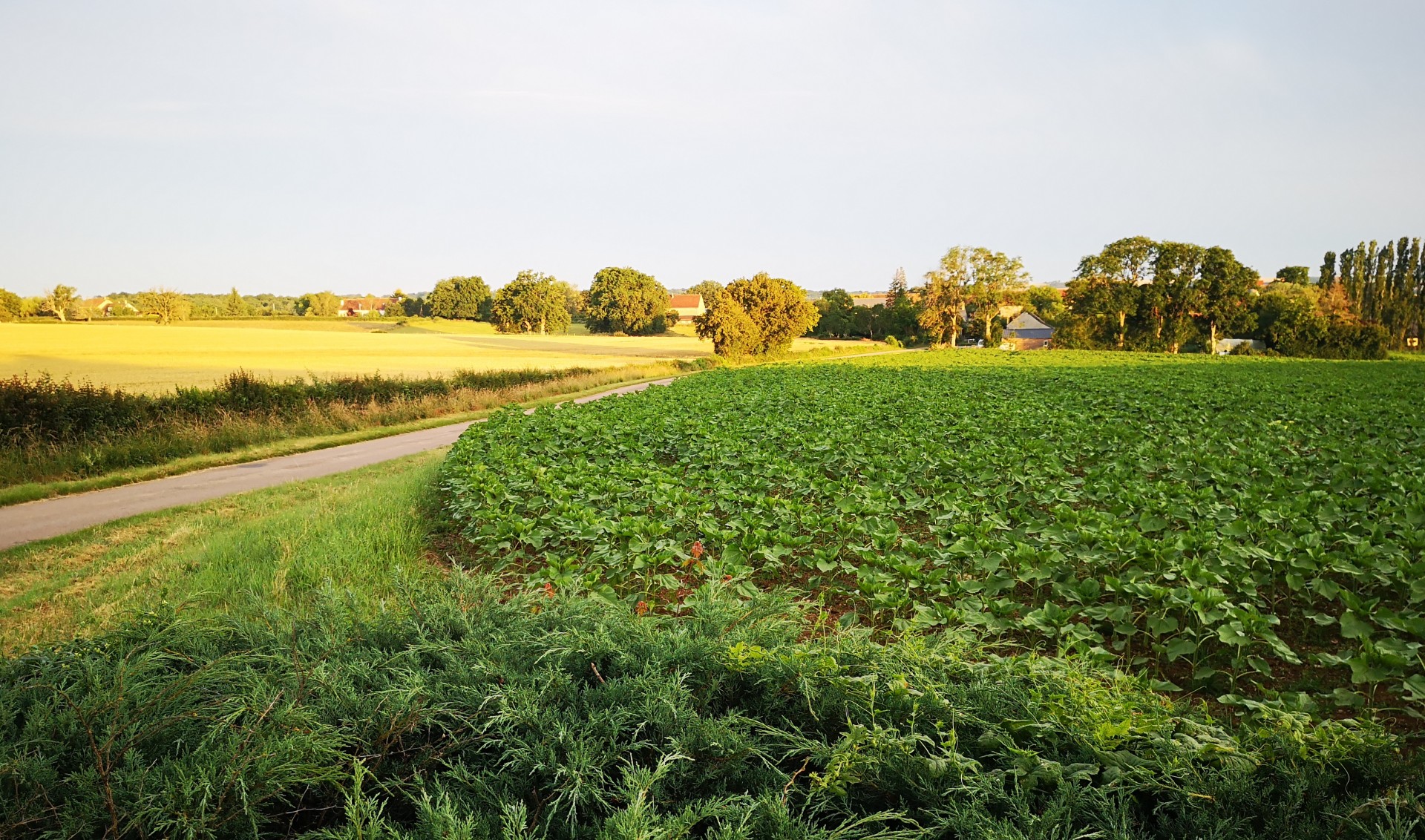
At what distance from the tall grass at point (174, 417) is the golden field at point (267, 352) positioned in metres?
4.99

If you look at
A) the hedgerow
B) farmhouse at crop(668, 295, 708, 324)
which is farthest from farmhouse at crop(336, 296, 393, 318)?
A: the hedgerow

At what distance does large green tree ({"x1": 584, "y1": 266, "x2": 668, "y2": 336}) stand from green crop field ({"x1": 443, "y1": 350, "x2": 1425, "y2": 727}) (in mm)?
75384

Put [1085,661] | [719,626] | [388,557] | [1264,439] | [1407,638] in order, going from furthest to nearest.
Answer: [1264,439] < [388,557] < [1407,638] < [1085,661] < [719,626]

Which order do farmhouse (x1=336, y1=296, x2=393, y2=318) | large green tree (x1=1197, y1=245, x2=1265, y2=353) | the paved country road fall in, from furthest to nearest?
farmhouse (x1=336, y1=296, x2=393, y2=318)
large green tree (x1=1197, y1=245, x2=1265, y2=353)
the paved country road

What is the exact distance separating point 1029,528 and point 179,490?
515 inches

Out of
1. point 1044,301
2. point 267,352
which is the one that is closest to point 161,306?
point 267,352

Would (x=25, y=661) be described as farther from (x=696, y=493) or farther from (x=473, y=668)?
(x=696, y=493)

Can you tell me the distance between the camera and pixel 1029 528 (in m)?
6.20

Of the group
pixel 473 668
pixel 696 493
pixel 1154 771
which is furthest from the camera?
pixel 696 493

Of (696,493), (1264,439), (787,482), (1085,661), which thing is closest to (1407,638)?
(1085,661)

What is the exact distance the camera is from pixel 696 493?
7.66 m

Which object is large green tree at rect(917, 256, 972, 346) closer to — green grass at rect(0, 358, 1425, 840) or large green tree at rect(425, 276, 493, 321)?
large green tree at rect(425, 276, 493, 321)

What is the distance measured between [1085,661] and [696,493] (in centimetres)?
478

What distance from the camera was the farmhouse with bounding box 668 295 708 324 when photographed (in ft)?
378
